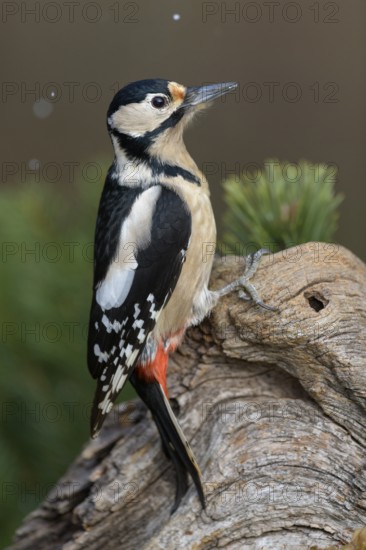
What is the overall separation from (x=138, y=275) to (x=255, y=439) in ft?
1.45

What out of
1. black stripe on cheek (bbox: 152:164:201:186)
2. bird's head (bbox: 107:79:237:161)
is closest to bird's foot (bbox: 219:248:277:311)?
black stripe on cheek (bbox: 152:164:201:186)

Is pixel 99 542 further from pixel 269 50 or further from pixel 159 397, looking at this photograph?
pixel 269 50

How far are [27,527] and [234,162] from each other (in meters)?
1.81

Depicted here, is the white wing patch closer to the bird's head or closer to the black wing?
the black wing

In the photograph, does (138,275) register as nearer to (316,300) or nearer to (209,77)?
(316,300)

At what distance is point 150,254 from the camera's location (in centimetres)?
184

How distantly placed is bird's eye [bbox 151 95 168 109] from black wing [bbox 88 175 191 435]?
8.0 inches

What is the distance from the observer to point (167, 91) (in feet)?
6.34

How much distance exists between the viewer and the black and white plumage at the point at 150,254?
1776 millimetres

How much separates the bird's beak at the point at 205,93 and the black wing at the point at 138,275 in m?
0.23

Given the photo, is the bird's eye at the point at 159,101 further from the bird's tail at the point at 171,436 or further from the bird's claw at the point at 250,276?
the bird's tail at the point at 171,436

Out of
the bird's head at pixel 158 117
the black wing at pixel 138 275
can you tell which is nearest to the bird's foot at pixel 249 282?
the black wing at pixel 138 275

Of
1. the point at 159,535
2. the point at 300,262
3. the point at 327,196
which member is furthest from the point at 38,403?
the point at 327,196

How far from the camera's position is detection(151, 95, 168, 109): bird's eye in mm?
1922
